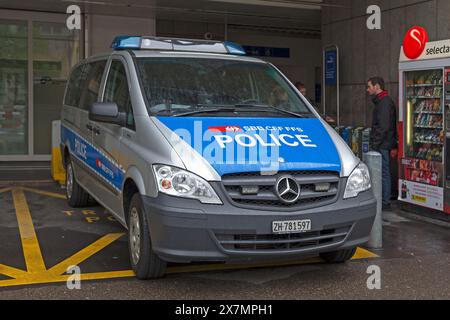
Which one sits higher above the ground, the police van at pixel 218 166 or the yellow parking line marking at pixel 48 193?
the police van at pixel 218 166

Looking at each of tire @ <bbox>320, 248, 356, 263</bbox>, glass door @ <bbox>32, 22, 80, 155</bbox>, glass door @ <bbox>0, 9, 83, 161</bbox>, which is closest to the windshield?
tire @ <bbox>320, 248, 356, 263</bbox>

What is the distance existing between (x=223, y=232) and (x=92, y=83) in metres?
3.18

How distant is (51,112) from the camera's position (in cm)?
1232

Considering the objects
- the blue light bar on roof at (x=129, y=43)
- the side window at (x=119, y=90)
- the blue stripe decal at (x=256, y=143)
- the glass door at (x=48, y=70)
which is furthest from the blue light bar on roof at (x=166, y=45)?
the glass door at (x=48, y=70)

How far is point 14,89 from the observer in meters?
12.1

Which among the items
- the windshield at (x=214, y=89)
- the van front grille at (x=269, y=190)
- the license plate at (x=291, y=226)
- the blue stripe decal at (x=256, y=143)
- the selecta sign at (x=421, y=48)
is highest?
the selecta sign at (x=421, y=48)

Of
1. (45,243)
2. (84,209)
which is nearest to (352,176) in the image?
(45,243)

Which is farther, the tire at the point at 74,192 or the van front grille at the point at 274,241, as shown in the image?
the tire at the point at 74,192

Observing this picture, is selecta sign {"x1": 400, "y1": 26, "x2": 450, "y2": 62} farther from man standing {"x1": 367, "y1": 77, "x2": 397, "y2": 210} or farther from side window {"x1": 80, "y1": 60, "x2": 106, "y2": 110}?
side window {"x1": 80, "y1": 60, "x2": 106, "y2": 110}

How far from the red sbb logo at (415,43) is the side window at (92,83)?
406cm

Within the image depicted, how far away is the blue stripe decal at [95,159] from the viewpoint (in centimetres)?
520

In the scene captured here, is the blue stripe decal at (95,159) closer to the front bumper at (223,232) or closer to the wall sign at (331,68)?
the front bumper at (223,232)

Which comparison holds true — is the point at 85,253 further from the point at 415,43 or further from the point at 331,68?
the point at 331,68

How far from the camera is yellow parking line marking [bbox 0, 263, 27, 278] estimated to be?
4895 mm
